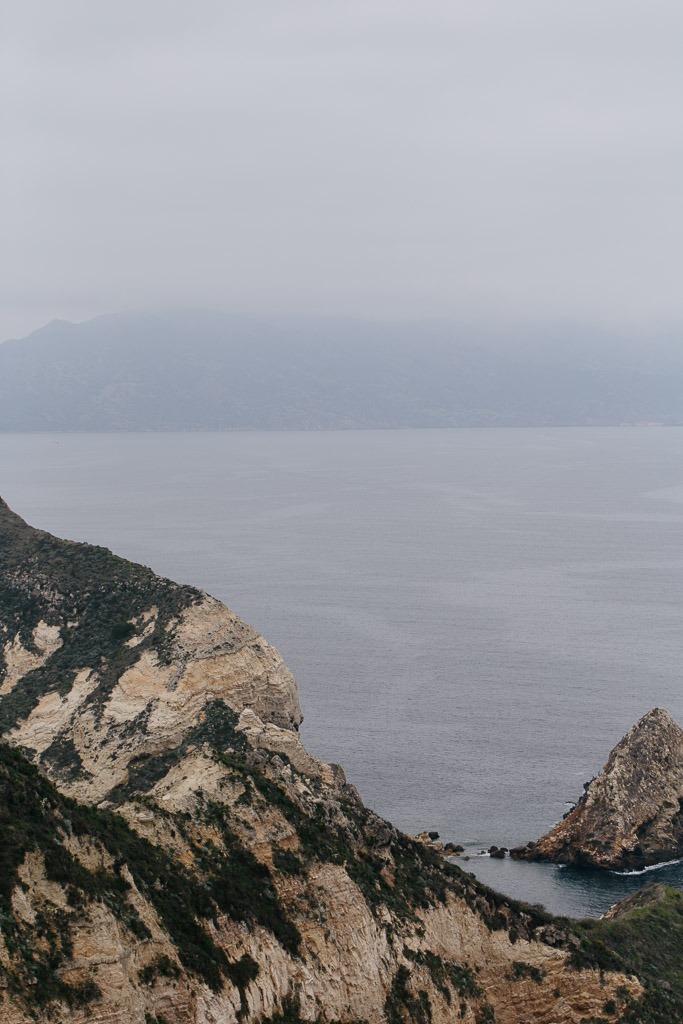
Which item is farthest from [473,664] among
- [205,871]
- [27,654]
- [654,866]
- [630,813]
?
[205,871]

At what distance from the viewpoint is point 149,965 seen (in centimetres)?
3325

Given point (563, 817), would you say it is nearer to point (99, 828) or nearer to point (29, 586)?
point (29, 586)

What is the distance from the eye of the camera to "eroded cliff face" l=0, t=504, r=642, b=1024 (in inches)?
1264

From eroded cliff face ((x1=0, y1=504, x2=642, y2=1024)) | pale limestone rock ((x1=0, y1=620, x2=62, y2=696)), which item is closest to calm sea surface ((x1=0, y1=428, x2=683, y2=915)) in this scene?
eroded cliff face ((x1=0, y1=504, x2=642, y2=1024))

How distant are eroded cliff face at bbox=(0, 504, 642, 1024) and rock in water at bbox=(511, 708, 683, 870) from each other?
18.0 meters

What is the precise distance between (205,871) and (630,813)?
43.5 m

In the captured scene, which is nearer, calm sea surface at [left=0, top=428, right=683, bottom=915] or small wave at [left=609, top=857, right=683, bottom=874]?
small wave at [left=609, top=857, right=683, bottom=874]

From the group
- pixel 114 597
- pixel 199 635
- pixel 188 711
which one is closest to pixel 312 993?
pixel 188 711

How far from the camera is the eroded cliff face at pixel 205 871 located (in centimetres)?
3209

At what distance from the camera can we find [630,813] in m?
74.8

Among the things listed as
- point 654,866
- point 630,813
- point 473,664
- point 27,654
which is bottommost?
point 654,866

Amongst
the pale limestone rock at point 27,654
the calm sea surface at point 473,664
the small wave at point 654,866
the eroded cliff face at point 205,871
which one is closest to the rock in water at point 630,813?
the small wave at point 654,866

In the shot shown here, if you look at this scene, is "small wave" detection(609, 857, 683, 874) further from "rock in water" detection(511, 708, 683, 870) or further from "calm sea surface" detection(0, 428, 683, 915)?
"calm sea surface" detection(0, 428, 683, 915)

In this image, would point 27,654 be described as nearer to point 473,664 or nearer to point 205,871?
point 205,871
